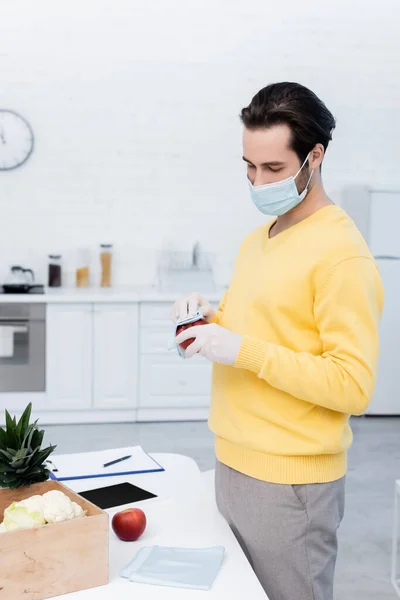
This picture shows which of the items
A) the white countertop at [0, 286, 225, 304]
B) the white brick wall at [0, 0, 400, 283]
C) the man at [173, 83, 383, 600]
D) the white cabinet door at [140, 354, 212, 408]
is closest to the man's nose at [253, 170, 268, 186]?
the man at [173, 83, 383, 600]

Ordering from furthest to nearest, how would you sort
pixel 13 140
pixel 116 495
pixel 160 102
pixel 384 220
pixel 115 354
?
pixel 160 102
pixel 13 140
pixel 384 220
pixel 115 354
pixel 116 495

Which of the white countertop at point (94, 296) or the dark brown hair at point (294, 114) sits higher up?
the dark brown hair at point (294, 114)

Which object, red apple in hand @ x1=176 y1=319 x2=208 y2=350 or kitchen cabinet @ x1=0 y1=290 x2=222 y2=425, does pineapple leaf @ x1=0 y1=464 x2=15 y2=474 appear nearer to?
red apple in hand @ x1=176 y1=319 x2=208 y2=350

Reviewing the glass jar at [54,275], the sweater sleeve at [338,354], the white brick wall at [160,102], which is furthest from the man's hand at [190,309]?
the white brick wall at [160,102]

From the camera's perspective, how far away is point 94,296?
480cm

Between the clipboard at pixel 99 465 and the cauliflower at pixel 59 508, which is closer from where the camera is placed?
the cauliflower at pixel 59 508

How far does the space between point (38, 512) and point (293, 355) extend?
536mm

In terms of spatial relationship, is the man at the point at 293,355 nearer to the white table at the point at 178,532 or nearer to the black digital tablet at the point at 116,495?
the white table at the point at 178,532

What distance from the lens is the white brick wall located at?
527 centimetres

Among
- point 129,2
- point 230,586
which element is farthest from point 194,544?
point 129,2

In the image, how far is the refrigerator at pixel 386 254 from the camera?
5129 millimetres

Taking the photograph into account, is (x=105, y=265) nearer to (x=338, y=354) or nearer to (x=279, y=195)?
(x=279, y=195)

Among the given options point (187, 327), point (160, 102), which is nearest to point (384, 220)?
point (160, 102)

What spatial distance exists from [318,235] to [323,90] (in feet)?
14.4
